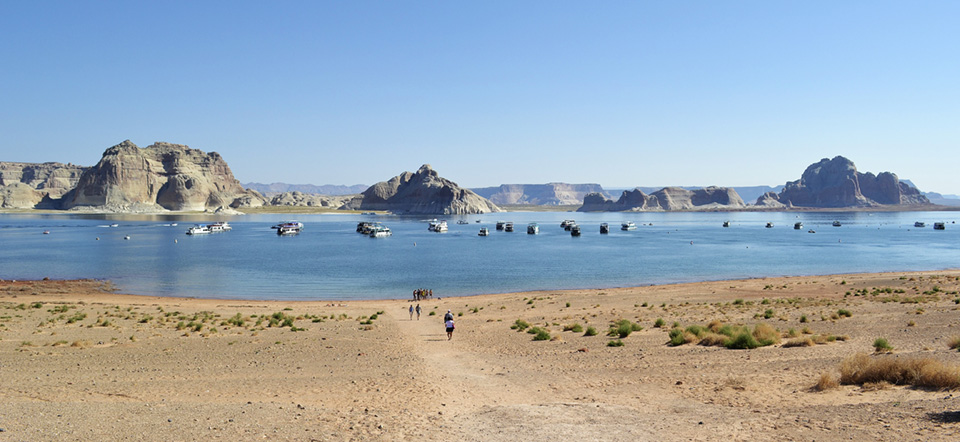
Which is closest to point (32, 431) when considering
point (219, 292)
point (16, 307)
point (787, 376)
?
point (787, 376)

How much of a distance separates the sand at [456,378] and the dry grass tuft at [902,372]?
1.60ft

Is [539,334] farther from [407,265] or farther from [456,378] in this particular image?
[407,265]

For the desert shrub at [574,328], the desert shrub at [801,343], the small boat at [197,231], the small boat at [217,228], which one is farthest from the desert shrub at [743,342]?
the small boat at [217,228]

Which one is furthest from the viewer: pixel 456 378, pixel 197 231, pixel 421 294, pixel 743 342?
pixel 197 231

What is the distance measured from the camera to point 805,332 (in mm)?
21703

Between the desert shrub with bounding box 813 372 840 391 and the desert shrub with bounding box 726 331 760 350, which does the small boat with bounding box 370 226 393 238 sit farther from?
the desert shrub with bounding box 813 372 840 391

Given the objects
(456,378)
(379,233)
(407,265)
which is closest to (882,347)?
(456,378)

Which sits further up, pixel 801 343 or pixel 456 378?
pixel 801 343

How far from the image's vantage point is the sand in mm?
11672

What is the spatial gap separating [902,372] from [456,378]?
10754mm

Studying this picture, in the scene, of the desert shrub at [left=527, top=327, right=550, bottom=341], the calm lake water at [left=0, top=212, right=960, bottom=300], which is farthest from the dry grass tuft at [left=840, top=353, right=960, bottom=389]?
the calm lake water at [left=0, top=212, right=960, bottom=300]

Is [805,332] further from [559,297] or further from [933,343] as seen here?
[559,297]

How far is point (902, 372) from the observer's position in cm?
1395

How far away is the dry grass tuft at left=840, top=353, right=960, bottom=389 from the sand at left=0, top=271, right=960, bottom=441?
0.49 meters
